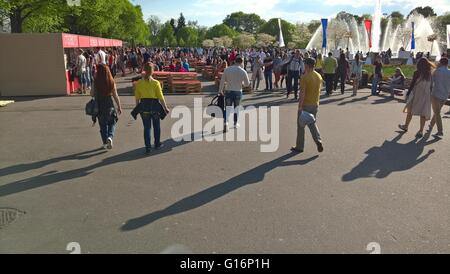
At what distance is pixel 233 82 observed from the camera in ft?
30.9

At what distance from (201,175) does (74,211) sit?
209 centimetres

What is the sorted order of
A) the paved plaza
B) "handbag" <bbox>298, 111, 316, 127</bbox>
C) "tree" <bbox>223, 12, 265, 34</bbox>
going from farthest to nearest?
"tree" <bbox>223, 12, 265, 34</bbox> < "handbag" <bbox>298, 111, 316, 127</bbox> < the paved plaza

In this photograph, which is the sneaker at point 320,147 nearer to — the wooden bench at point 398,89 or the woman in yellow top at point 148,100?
the woman in yellow top at point 148,100

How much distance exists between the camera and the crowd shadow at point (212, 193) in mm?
Answer: 4725

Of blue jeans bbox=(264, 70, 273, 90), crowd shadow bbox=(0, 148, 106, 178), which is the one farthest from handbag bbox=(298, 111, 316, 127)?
blue jeans bbox=(264, 70, 273, 90)

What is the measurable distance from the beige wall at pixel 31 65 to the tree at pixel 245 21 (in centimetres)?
16561

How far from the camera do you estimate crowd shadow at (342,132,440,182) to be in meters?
6.51

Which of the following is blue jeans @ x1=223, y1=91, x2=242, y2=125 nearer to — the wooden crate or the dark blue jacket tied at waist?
the dark blue jacket tied at waist

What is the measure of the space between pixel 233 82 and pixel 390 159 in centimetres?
388

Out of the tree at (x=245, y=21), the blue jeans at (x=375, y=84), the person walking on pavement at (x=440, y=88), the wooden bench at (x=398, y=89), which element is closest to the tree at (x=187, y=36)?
the tree at (x=245, y=21)

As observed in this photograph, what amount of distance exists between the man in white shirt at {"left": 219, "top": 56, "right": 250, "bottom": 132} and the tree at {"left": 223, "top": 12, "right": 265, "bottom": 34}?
173 meters

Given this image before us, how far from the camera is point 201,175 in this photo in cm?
644

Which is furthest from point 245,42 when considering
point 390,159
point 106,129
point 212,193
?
point 212,193
